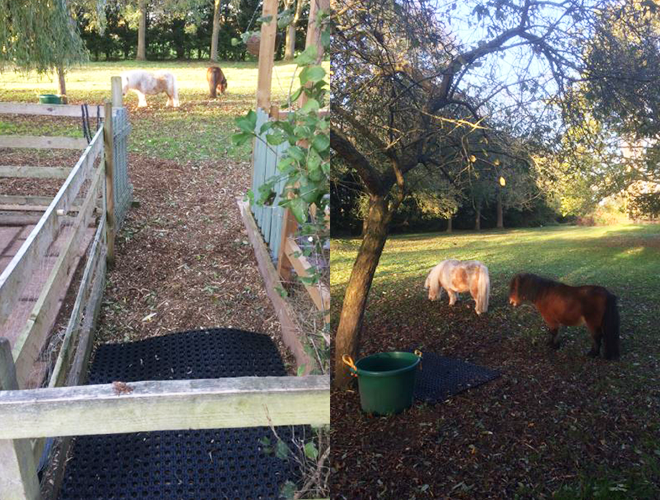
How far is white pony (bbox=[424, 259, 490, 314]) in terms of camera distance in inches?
41.0

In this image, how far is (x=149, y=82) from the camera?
1040 centimetres

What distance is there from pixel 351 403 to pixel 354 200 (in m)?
0.30

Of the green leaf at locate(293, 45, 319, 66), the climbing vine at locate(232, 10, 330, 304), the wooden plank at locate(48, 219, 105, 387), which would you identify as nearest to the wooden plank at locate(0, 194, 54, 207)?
the wooden plank at locate(48, 219, 105, 387)

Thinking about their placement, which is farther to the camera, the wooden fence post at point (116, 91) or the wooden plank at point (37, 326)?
the wooden fence post at point (116, 91)

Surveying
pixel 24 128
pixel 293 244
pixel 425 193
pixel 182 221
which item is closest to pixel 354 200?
pixel 425 193

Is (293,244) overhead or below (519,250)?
below

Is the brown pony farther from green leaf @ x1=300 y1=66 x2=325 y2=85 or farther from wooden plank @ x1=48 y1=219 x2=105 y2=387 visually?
green leaf @ x1=300 y1=66 x2=325 y2=85

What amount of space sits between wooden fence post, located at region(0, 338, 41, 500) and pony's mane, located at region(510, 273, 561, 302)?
46.2 inches

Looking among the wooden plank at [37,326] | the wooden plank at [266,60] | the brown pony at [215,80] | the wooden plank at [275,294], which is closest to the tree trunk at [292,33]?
the wooden plank at [266,60]

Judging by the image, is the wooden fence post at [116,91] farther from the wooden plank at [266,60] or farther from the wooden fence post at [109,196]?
the wooden plank at [266,60]

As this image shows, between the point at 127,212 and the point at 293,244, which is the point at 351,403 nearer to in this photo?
the point at 293,244

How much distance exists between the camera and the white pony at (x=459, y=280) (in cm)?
104

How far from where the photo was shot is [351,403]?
3.17ft

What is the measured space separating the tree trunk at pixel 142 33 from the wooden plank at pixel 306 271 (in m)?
5.46
